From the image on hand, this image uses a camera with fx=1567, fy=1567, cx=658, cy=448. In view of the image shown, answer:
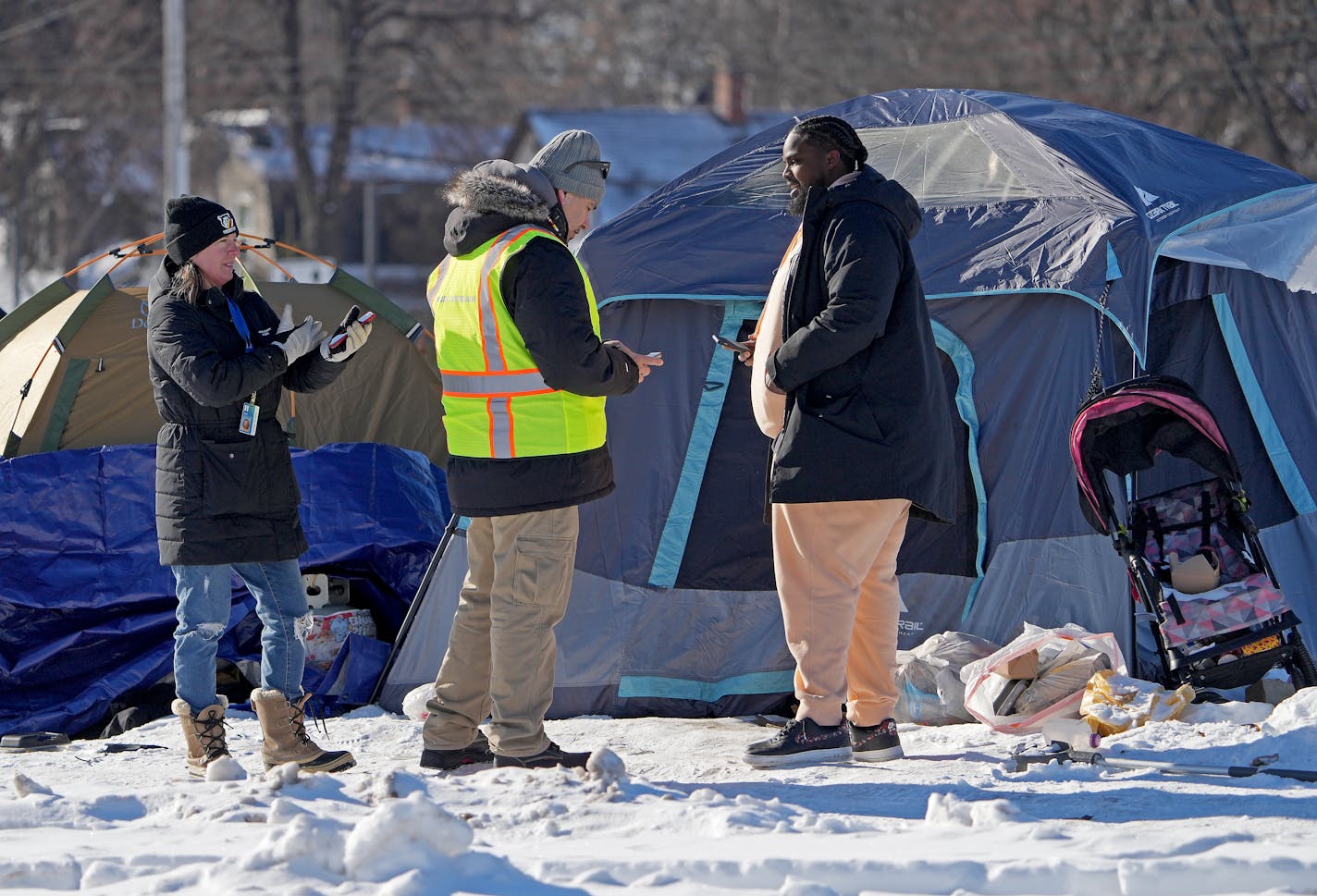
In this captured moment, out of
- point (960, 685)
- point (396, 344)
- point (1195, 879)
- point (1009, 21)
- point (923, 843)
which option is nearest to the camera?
point (1195, 879)

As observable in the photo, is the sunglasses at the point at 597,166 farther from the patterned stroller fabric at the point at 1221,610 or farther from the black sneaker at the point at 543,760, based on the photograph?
the patterned stroller fabric at the point at 1221,610

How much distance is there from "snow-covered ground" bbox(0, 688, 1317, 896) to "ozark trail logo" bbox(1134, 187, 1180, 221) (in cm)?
166

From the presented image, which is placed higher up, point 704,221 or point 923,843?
point 704,221

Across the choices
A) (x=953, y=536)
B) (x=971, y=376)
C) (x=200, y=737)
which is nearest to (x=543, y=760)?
(x=200, y=737)

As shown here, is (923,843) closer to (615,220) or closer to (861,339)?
(861,339)

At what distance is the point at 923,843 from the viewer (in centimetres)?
350

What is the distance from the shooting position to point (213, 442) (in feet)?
14.6

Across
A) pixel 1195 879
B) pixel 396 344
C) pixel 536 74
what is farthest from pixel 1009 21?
pixel 1195 879

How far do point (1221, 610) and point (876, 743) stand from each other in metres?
1.30

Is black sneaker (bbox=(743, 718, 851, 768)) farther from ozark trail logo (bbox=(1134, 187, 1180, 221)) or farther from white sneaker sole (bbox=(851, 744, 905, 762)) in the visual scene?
ozark trail logo (bbox=(1134, 187, 1180, 221))

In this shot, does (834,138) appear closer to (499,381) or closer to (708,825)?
(499,381)

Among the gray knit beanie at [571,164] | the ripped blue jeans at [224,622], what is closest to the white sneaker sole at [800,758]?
the ripped blue jeans at [224,622]

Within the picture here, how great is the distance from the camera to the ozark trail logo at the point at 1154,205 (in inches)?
207

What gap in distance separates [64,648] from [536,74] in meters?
27.2
